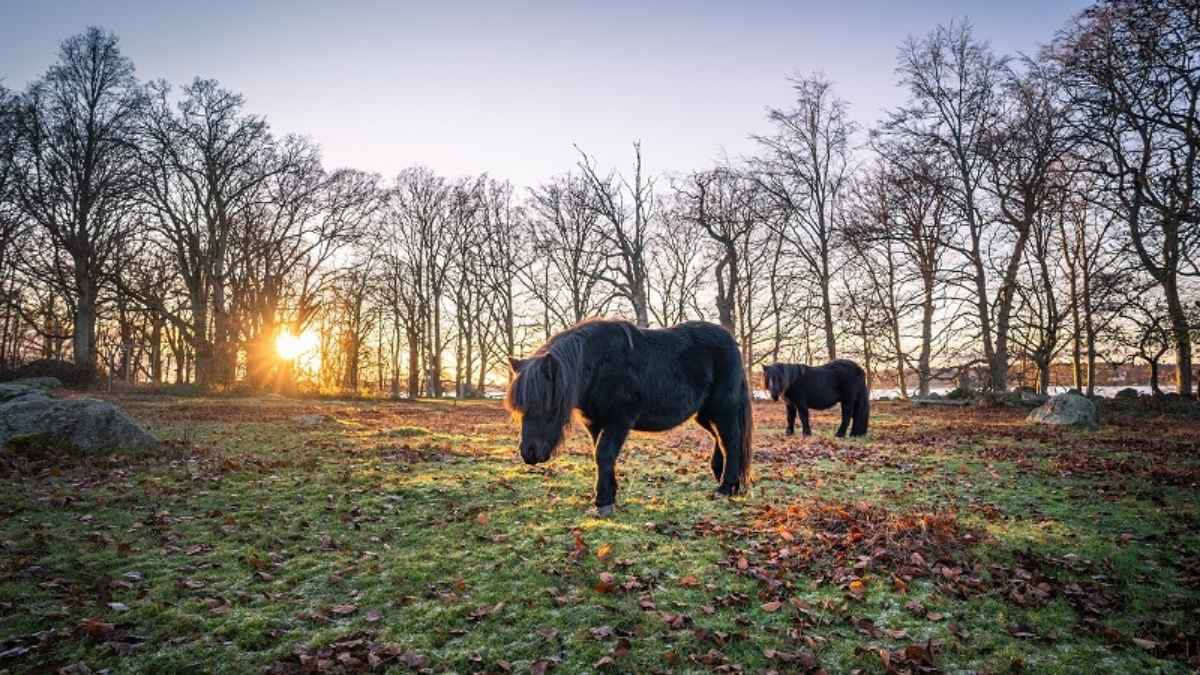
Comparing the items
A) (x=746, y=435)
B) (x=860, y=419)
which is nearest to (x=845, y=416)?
(x=860, y=419)

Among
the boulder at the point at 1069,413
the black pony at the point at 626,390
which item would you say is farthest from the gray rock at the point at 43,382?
the boulder at the point at 1069,413

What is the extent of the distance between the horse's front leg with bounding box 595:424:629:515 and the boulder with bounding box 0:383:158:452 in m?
8.91

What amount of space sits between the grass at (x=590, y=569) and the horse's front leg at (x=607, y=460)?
27 centimetres

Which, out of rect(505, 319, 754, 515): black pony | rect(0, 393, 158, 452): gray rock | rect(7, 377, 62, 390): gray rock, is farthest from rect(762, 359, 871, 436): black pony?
rect(7, 377, 62, 390): gray rock

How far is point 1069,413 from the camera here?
46.7 ft

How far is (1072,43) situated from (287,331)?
3594 centimetres

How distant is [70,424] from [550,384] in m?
9.49

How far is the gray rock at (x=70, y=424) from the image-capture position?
9156mm

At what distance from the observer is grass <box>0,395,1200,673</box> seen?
3.51 meters

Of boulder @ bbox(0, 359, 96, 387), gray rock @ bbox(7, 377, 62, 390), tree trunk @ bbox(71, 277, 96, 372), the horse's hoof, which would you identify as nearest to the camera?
the horse's hoof

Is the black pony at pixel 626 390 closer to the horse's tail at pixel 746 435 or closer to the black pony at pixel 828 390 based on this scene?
the horse's tail at pixel 746 435

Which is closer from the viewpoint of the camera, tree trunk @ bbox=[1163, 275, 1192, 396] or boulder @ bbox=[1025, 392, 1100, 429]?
tree trunk @ bbox=[1163, 275, 1192, 396]

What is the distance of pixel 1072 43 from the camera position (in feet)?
36.4

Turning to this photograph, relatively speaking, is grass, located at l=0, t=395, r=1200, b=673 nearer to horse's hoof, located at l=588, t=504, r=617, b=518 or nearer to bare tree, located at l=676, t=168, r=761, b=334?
horse's hoof, located at l=588, t=504, r=617, b=518
